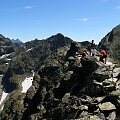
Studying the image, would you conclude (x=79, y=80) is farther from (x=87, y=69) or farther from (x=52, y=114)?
(x=52, y=114)

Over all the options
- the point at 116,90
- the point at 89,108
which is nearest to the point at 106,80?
the point at 116,90

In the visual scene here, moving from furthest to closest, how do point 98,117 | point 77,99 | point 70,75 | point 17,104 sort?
1. point 17,104
2. point 70,75
3. point 77,99
4. point 98,117

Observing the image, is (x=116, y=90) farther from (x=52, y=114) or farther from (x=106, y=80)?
(x=52, y=114)

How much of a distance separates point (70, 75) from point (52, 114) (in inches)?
747

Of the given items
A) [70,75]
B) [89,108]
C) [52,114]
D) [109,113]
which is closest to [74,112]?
[89,108]

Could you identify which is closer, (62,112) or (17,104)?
(62,112)

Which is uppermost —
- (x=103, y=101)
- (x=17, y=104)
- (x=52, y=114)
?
(x=103, y=101)

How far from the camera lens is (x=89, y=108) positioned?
147 feet

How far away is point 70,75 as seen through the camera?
73.7m

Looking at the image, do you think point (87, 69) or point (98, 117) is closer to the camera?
point (98, 117)

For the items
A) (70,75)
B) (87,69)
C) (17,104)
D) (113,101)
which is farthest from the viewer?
(17,104)

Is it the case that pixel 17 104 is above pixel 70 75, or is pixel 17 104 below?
below

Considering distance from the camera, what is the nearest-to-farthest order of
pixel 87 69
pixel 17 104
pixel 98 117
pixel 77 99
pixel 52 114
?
pixel 98 117 → pixel 77 99 → pixel 52 114 → pixel 87 69 → pixel 17 104

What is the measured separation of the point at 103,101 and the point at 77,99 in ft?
16.3
